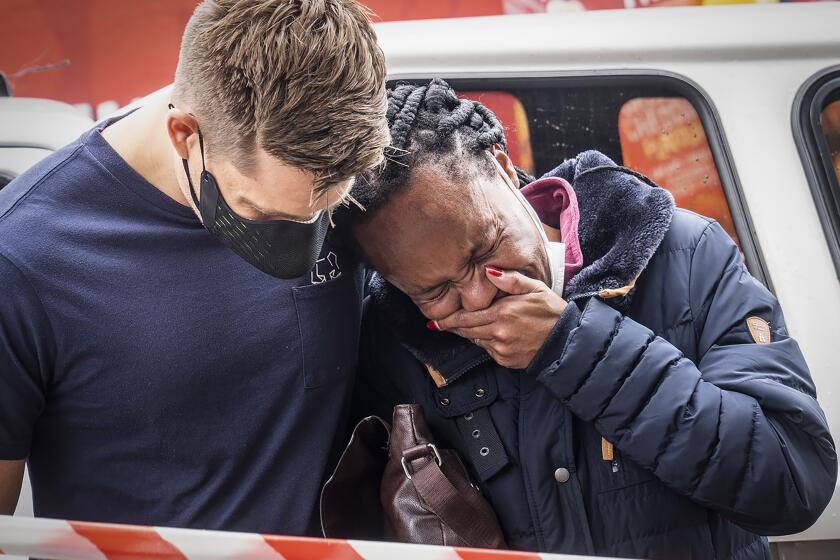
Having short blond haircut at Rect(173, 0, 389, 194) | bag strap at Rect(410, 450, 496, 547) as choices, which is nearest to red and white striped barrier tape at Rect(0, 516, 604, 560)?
bag strap at Rect(410, 450, 496, 547)

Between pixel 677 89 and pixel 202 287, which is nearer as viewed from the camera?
pixel 202 287

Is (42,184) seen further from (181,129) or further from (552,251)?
(552,251)

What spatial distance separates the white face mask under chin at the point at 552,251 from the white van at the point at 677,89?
689 millimetres

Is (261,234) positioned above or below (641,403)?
above

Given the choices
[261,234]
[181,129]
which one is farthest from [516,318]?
→ [181,129]

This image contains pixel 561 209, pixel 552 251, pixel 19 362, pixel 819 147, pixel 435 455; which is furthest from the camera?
pixel 819 147

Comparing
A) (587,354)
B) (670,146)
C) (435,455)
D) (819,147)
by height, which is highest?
(670,146)

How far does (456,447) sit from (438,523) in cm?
19

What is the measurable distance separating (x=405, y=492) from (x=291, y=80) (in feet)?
2.95

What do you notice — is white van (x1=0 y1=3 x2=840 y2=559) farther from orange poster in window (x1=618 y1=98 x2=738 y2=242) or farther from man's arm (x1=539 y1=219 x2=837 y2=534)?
man's arm (x1=539 y1=219 x2=837 y2=534)

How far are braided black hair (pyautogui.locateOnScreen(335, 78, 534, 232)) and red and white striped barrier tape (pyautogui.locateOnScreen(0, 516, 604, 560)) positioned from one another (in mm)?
700

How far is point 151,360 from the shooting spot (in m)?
1.71

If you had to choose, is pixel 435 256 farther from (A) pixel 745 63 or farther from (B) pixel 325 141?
(A) pixel 745 63

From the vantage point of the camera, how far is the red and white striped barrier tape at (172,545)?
137cm
